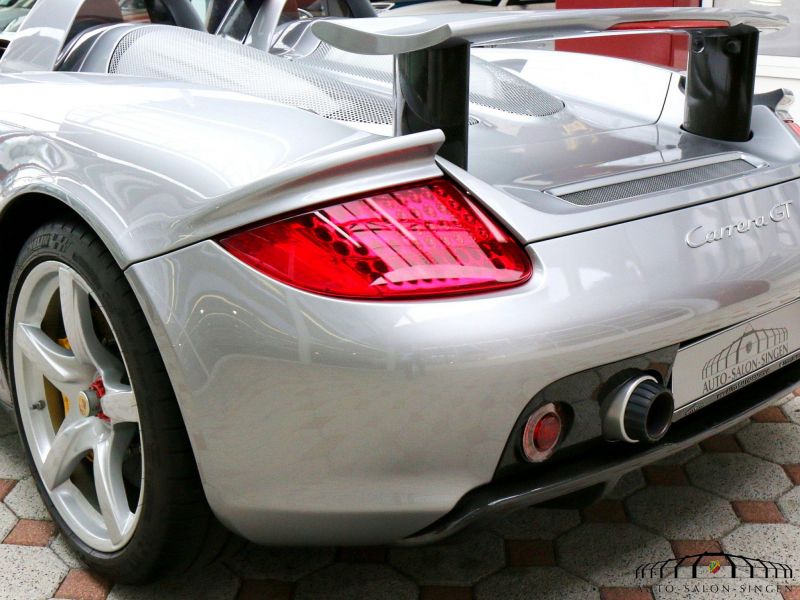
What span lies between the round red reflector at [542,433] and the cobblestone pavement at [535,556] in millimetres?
324

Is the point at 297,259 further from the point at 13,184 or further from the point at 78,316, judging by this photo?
the point at 13,184

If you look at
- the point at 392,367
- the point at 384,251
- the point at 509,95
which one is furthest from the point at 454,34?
the point at 509,95

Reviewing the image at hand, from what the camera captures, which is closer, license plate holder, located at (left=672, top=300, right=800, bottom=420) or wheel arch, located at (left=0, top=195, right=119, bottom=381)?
license plate holder, located at (left=672, top=300, right=800, bottom=420)

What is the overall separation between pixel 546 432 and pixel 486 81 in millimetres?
1013

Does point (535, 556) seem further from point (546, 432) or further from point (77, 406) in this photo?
point (77, 406)

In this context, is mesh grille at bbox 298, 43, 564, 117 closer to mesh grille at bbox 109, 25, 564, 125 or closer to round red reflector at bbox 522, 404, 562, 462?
mesh grille at bbox 109, 25, 564, 125

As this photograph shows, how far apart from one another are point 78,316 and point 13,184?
30 cm

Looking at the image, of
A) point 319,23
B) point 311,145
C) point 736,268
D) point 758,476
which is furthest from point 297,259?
point 758,476

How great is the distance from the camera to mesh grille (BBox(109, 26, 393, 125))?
6.48ft

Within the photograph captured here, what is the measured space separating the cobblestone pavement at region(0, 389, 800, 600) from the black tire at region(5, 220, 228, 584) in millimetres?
169

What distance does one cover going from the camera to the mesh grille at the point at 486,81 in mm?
2102

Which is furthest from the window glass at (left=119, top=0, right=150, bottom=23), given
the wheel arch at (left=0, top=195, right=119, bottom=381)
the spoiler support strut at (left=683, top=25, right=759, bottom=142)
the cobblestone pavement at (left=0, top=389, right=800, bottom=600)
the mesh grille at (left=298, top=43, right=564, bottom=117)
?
the spoiler support strut at (left=683, top=25, right=759, bottom=142)

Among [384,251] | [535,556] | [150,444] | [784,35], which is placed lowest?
[784,35]

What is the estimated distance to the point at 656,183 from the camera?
1682 millimetres
